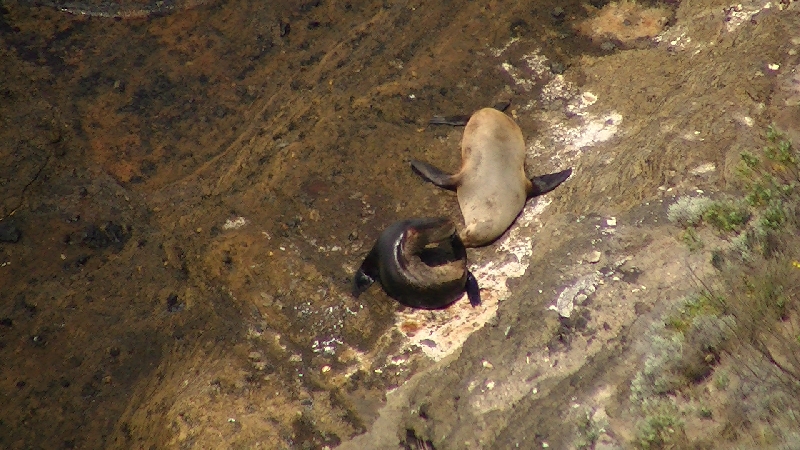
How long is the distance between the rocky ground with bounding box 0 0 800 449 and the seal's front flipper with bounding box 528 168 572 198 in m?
0.13

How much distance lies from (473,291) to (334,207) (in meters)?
1.68

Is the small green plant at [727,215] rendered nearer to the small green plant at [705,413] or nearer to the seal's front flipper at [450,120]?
the small green plant at [705,413]

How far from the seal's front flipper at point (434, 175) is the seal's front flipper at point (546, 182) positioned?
793mm

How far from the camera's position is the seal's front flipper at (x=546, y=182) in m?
7.65

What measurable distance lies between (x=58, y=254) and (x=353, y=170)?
2.96 metres

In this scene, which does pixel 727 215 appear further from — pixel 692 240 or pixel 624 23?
pixel 624 23

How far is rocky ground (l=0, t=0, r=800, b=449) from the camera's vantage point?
19.1 feet

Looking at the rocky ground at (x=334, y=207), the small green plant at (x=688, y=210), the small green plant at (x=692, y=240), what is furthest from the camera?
the small green plant at (x=688, y=210)

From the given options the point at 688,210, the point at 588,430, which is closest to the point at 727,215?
the point at 688,210

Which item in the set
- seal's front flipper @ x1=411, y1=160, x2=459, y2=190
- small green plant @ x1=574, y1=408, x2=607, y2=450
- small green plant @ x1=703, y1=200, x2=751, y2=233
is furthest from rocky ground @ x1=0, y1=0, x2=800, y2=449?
small green plant @ x1=703, y1=200, x2=751, y2=233

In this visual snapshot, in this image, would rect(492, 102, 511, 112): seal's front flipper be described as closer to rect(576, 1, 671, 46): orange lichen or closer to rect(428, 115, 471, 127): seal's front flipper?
rect(428, 115, 471, 127): seal's front flipper

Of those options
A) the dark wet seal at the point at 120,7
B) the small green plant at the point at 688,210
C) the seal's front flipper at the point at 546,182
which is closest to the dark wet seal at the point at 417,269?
the seal's front flipper at the point at 546,182

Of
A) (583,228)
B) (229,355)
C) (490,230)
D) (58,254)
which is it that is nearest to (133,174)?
(58,254)

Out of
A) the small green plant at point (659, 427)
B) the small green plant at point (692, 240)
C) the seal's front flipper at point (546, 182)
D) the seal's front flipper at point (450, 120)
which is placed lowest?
the seal's front flipper at point (546, 182)
